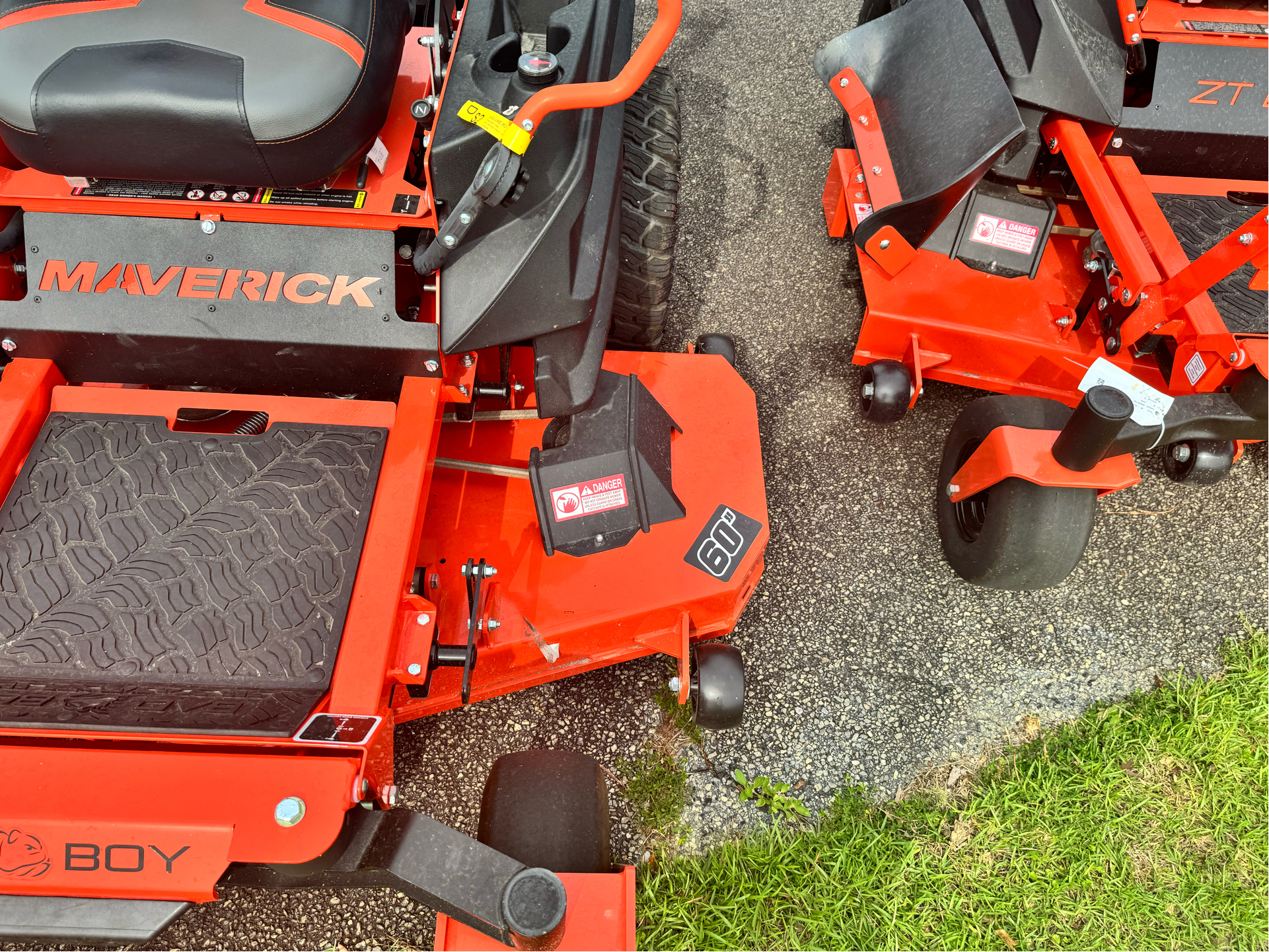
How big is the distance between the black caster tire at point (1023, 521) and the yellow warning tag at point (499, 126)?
4.63 feet

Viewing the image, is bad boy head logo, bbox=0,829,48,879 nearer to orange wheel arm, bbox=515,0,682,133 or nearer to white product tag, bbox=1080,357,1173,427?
orange wheel arm, bbox=515,0,682,133

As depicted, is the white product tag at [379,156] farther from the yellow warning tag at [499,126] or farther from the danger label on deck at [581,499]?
the danger label on deck at [581,499]

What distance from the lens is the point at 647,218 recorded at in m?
2.49

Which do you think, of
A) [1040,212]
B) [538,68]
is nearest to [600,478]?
[538,68]

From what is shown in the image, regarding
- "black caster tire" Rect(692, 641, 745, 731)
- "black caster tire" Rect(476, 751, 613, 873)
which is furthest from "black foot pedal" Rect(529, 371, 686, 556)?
"black caster tire" Rect(476, 751, 613, 873)

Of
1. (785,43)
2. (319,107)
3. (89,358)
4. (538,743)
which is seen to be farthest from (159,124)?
(785,43)

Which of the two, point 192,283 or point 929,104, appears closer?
point 192,283

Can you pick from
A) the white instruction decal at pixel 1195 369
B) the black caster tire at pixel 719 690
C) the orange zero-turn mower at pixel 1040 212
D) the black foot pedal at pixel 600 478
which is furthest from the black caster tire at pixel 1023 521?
the black foot pedal at pixel 600 478

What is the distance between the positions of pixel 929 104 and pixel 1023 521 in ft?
4.39

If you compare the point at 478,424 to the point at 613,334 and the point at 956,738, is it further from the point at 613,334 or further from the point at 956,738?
the point at 956,738

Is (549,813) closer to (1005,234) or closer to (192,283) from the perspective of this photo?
(192,283)

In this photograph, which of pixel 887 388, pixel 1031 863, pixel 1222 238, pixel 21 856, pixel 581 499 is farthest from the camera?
pixel 887 388

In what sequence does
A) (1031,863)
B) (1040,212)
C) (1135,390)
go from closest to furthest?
(1135,390) < (1031,863) < (1040,212)

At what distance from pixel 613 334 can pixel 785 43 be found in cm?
208
